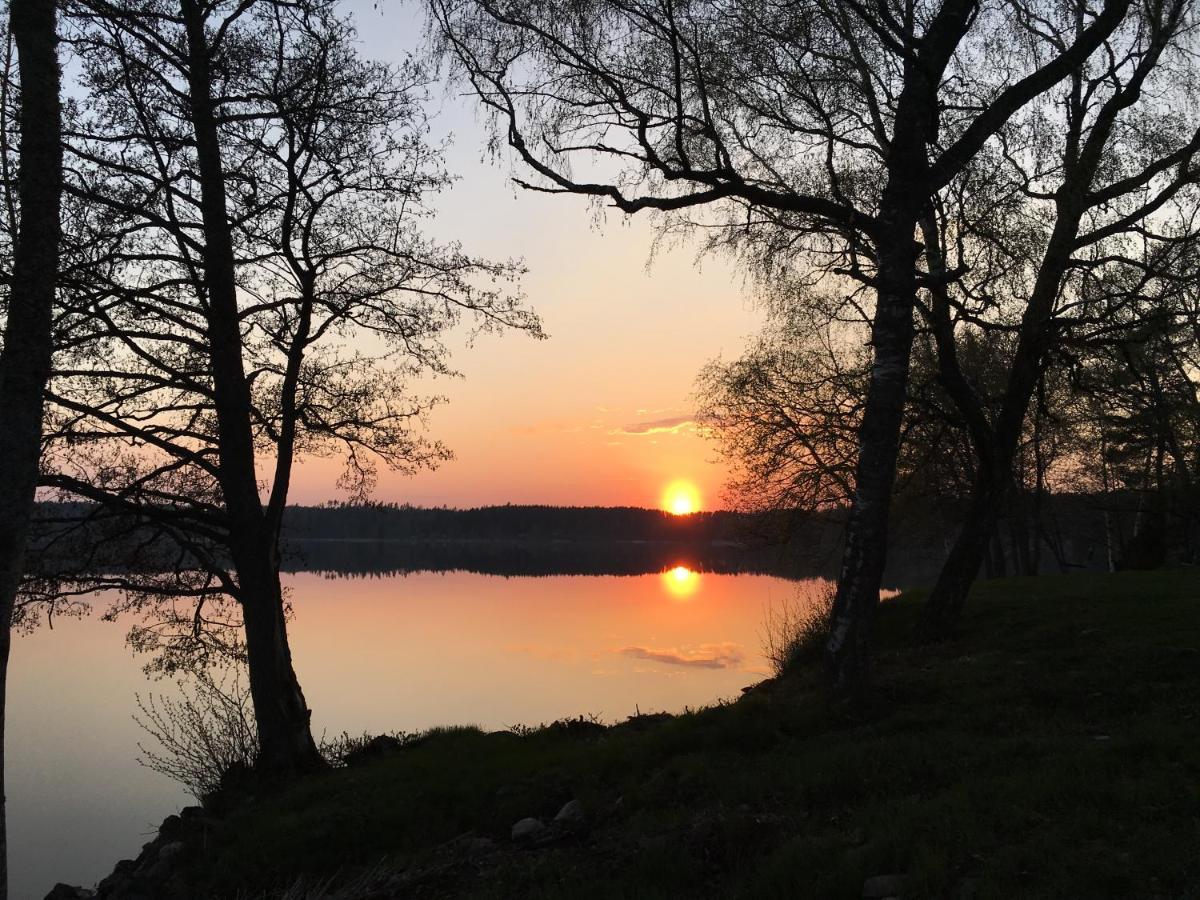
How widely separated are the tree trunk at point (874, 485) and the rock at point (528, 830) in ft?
12.9

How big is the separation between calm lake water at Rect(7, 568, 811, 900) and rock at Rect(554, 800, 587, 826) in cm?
1056

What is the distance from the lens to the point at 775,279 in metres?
13.5

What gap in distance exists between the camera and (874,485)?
9906mm

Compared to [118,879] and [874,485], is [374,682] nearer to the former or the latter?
[118,879]

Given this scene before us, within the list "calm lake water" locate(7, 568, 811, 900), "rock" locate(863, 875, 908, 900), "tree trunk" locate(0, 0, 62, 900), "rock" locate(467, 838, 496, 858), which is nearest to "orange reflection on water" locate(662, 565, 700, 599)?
"calm lake water" locate(7, 568, 811, 900)

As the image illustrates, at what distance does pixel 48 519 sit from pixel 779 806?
10115mm

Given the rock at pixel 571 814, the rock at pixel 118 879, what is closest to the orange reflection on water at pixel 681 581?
the rock at pixel 118 879

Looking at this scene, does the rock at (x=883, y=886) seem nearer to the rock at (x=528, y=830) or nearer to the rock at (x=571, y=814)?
the rock at (x=571, y=814)

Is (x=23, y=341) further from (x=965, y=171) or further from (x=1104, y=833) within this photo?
(x=965, y=171)

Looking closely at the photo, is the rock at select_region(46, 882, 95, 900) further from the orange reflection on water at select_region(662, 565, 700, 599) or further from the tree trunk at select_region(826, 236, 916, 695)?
the orange reflection on water at select_region(662, 565, 700, 599)

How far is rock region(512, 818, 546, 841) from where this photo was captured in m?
8.05

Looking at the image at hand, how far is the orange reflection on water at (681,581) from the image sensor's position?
215 ft

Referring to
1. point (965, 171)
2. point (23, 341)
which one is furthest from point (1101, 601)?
point (23, 341)

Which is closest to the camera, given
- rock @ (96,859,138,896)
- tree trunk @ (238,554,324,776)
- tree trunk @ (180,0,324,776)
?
rock @ (96,859,138,896)
